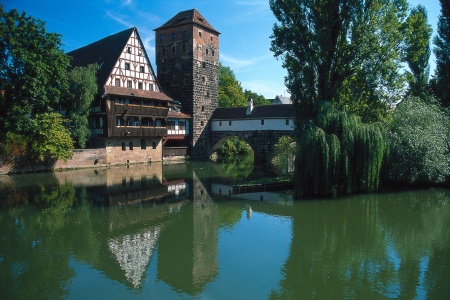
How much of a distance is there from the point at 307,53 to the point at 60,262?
699 inches

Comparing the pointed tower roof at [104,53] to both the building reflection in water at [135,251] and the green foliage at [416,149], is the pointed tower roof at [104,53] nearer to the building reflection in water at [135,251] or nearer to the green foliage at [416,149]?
the building reflection in water at [135,251]

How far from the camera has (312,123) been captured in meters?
20.7

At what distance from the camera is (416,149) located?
20.1 metres

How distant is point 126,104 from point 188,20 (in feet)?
45.4

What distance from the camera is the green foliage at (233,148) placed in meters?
48.5

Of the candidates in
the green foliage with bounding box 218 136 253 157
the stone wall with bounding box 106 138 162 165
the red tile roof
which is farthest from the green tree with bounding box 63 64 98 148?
the green foliage with bounding box 218 136 253 157

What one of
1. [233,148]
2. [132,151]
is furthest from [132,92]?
[233,148]

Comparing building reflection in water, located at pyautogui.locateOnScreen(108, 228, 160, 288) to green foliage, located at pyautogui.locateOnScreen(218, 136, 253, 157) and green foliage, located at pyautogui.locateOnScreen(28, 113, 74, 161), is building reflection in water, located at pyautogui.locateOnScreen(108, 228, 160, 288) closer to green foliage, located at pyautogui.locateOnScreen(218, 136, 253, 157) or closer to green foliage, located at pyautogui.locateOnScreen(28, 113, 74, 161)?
green foliage, located at pyautogui.locateOnScreen(28, 113, 74, 161)

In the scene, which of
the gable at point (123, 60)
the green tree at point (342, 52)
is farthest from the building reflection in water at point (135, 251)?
the gable at point (123, 60)

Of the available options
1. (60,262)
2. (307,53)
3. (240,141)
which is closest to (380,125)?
(307,53)

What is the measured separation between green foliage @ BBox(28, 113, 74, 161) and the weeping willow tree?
743 inches

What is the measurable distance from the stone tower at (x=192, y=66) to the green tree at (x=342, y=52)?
66.5 feet

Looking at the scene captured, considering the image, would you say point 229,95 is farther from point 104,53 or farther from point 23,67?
point 23,67

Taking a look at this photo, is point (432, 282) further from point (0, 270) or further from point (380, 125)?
point (380, 125)
